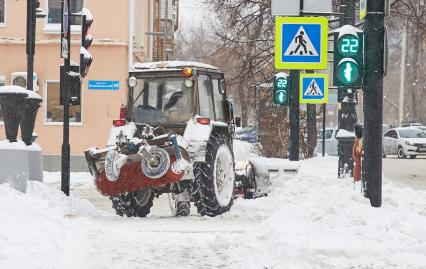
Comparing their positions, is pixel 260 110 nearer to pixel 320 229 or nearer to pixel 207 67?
pixel 207 67

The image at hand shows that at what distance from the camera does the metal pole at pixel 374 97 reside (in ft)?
32.3

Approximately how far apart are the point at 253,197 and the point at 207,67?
2.82 meters

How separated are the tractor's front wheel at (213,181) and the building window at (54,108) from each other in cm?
1374

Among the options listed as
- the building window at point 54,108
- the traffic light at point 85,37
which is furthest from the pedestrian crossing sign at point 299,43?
the building window at point 54,108

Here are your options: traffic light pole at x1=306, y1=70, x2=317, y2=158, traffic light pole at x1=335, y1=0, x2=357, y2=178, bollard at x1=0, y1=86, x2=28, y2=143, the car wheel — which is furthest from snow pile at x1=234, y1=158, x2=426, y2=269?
the car wheel

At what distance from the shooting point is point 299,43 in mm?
13734

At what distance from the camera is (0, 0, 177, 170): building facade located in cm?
2495

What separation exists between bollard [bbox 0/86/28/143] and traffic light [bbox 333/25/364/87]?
4942mm

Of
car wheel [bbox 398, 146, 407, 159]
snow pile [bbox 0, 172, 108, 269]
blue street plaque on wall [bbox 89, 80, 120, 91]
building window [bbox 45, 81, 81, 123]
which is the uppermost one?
blue street plaque on wall [bbox 89, 80, 120, 91]

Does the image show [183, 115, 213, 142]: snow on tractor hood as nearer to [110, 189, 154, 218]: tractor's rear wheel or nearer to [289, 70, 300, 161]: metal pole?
[110, 189, 154, 218]: tractor's rear wheel

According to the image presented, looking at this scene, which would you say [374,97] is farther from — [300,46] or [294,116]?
[294,116]

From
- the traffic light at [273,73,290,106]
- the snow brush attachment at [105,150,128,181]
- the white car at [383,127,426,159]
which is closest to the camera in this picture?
the snow brush attachment at [105,150,128,181]

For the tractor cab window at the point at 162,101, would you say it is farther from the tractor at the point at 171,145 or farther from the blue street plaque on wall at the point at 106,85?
the blue street plaque on wall at the point at 106,85

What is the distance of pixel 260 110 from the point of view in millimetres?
26594
